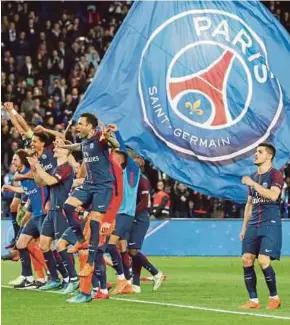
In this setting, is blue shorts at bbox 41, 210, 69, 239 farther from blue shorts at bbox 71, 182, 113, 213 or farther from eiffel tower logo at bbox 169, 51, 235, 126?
eiffel tower logo at bbox 169, 51, 235, 126

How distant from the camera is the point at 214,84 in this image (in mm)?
18281

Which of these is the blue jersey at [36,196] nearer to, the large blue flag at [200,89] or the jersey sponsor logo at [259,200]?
the large blue flag at [200,89]

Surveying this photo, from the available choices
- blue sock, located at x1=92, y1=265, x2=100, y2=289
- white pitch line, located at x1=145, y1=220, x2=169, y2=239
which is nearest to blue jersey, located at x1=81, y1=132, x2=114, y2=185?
blue sock, located at x1=92, y1=265, x2=100, y2=289

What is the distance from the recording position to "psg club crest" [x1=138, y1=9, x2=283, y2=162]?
17.7m

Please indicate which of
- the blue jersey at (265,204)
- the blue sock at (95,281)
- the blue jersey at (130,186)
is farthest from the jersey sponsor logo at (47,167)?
the blue jersey at (265,204)

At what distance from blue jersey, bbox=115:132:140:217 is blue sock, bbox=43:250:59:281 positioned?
1.52 m

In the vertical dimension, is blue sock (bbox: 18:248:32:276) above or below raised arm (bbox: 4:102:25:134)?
below

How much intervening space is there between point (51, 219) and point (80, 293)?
2.39 meters

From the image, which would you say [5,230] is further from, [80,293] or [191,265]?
[80,293]

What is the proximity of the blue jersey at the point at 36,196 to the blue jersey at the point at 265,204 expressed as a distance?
4.31m

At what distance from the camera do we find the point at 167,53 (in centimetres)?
1839

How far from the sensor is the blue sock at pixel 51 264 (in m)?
17.1

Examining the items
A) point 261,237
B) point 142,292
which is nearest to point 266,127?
point 142,292

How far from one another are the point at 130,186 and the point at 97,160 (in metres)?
2.11
